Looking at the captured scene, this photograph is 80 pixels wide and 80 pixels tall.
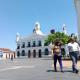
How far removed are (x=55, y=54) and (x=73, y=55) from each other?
0.79 meters

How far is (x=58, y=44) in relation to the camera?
11625 millimetres

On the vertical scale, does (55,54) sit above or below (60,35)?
below

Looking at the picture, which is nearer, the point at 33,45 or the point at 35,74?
the point at 35,74

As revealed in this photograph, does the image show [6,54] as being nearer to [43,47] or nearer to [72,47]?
[43,47]

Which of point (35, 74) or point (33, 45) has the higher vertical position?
point (33, 45)

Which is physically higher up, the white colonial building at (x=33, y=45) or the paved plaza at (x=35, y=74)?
the white colonial building at (x=33, y=45)

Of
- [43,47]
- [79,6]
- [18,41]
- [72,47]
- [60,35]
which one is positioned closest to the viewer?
[72,47]

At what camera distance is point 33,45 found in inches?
3903

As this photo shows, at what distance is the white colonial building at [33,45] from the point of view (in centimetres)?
9586

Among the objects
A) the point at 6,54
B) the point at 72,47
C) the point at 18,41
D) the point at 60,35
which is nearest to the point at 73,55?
the point at 72,47

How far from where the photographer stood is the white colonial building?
9586 centimetres

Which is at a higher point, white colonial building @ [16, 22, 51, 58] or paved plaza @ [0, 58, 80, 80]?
white colonial building @ [16, 22, 51, 58]

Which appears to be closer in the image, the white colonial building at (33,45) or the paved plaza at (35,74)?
the paved plaza at (35,74)

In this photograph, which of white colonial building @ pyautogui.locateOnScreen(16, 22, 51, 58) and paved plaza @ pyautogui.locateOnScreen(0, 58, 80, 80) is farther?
white colonial building @ pyautogui.locateOnScreen(16, 22, 51, 58)
